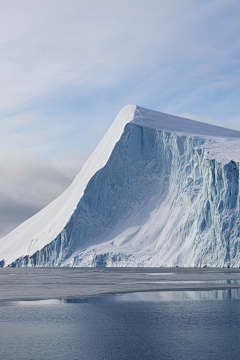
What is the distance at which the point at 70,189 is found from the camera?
60531 mm

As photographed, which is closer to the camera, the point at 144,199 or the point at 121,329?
the point at 121,329

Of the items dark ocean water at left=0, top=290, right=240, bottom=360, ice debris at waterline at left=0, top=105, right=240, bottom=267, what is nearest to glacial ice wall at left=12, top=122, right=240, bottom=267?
ice debris at waterline at left=0, top=105, right=240, bottom=267

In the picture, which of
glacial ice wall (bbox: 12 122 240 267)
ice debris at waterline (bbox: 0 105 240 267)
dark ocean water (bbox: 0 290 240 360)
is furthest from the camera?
ice debris at waterline (bbox: 0 105 240 267)

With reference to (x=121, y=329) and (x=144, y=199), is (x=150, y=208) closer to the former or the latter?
(x=144, y=199)

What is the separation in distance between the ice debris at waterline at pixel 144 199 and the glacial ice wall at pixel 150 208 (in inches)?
4.1

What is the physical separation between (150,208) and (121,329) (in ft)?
134

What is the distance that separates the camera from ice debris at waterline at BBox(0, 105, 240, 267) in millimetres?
41469

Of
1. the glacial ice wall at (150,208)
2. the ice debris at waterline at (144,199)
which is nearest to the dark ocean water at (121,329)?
the glacial ice wall at (150,208)

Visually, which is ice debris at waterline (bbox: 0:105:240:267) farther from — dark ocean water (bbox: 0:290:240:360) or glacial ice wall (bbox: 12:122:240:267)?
dark ocean water (bbox: 0:290:240:360)

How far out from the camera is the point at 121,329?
8945mm

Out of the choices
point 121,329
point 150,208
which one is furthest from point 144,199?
point 121,329

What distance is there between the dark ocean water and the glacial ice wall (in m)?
27.1

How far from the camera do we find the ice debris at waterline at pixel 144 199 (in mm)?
41469

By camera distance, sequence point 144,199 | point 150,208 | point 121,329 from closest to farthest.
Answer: point 121,329 → point 150,208 → point 144,199
